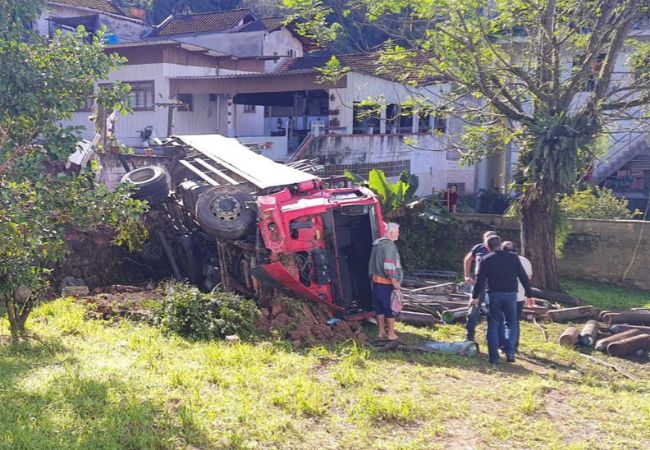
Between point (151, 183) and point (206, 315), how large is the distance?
4178 mm

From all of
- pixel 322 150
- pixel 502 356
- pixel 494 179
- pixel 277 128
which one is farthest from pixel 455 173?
pixel 502 356

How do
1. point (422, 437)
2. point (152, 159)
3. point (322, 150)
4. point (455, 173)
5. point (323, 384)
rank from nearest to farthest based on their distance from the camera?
point (422, 437)
point (323, 384)
point (152, 159)
point (322, 150)
point (455, 173)

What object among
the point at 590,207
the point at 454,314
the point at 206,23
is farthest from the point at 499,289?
the point at 206,23

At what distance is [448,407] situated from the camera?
668 cm

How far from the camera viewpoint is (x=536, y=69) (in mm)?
13258

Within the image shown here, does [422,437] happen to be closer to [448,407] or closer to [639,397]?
[448,407]

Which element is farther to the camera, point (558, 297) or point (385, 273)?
point (558, 297)

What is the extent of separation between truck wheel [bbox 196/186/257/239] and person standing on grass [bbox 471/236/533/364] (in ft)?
11.8

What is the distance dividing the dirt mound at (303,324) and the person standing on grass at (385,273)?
45 cm

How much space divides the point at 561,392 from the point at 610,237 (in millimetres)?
8881

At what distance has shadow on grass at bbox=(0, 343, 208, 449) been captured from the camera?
5.32m

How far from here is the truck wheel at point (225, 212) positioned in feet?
33.6

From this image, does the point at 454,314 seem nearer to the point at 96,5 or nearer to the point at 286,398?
the point at 286,398

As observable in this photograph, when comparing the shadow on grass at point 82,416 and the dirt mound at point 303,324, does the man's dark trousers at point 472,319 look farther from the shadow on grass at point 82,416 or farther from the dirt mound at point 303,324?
the shadow on grass at point 82,416
